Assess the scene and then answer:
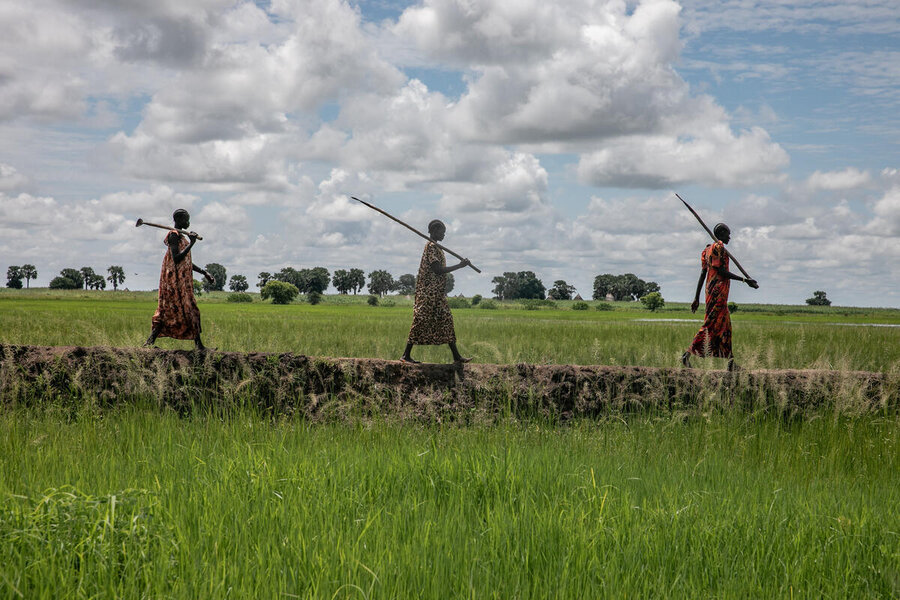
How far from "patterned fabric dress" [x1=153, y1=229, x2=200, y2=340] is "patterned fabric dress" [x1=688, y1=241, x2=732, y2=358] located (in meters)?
8.61

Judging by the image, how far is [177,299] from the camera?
10453mm

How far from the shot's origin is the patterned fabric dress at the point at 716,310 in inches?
442

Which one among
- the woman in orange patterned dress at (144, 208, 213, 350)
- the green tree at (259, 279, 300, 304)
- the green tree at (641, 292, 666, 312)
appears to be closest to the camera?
the woman in orange patterned dress at (144, 208, 213, 350)

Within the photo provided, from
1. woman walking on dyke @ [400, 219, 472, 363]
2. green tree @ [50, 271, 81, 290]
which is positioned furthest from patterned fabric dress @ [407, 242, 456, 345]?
green tree @ [50, 271, 81, 290]

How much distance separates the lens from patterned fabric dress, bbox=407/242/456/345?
9.93 metres

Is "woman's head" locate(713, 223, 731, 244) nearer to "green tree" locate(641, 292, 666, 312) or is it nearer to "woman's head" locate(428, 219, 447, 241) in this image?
"woman's head" locate(428, 219, 447, 241)

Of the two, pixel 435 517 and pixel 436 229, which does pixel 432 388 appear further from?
pixel 435 517

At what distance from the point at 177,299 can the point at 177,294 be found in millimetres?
83

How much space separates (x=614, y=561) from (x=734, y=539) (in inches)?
44.5

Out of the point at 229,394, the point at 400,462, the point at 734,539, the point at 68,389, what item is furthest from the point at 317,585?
the point at 68,389

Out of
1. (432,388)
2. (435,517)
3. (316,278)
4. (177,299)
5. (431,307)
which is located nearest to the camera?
(435,517)

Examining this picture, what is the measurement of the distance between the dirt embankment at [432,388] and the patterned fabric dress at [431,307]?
1.11 meters

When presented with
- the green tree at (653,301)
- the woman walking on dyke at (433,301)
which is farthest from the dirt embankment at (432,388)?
the green tree at (653,301)

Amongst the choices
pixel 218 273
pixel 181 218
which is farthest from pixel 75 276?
pixel 181 218
